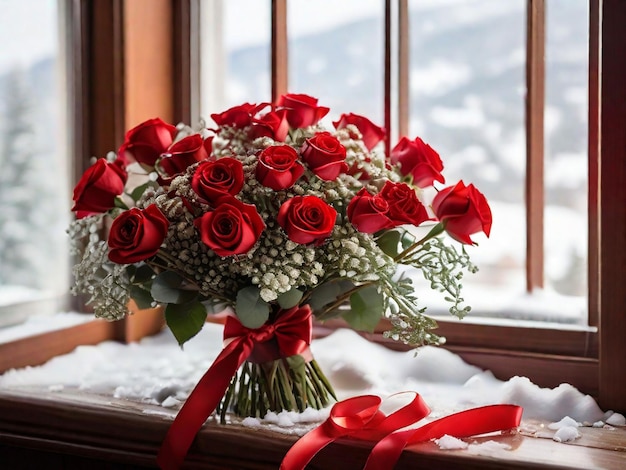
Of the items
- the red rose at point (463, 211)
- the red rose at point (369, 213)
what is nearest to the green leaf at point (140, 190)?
the red rose at point (369, 213)

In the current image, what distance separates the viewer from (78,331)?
4.80ft

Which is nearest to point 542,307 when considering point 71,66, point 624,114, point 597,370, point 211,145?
point 597,370

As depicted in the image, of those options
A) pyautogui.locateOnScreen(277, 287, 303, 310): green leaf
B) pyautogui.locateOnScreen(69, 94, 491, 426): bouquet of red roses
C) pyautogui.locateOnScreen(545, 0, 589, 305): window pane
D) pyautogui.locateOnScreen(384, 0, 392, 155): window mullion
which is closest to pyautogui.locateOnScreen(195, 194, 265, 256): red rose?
pyautogui.locateOnScreen(69, 94, 491, 426): bouquet of red roses

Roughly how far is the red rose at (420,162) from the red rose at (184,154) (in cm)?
32

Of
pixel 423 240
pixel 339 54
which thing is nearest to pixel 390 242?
pixel 423 240

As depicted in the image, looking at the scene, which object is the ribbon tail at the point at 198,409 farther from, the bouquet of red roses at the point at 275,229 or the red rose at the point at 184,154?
the red rose at the point at 184,154

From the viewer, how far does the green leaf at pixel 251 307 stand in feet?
3.31

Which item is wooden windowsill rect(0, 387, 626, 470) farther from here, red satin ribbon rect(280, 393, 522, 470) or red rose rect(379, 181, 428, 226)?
red rose rect(379, 181, 428, 226)

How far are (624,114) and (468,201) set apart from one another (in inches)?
12.4

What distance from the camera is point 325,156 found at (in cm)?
102

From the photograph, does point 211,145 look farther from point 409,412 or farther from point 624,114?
point 624,114

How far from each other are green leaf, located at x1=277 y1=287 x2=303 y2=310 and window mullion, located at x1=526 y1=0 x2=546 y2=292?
52cm

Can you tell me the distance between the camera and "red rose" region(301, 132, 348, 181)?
1.02m

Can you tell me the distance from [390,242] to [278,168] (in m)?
0.22
